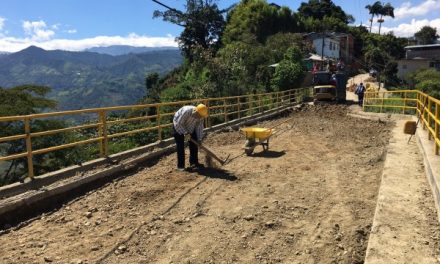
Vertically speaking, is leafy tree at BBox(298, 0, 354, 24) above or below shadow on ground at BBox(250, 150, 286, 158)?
above

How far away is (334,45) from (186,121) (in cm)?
6821

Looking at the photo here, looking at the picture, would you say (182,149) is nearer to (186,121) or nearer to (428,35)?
(186,121)

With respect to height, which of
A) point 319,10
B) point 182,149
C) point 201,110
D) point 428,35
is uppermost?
point 319,10

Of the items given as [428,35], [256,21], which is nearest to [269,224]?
[256,21]

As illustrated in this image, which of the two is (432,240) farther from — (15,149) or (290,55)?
(290,55)

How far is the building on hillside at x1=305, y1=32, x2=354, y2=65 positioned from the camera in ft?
232

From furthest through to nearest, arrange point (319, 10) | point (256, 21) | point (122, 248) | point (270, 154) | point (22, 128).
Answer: point (319, 10) < point (256, 21) < point (22, 128) < point (270, 154) < point (122, 248)

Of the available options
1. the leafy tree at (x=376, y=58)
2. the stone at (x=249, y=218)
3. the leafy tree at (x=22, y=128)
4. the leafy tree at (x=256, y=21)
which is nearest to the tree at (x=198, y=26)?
the leafy tree at (x=256, y=21)

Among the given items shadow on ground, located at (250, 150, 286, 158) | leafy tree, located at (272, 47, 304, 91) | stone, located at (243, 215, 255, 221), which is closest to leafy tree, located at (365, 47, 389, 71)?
leafy tree, located at (272, 47, 304, 91)

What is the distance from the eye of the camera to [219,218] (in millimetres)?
6125

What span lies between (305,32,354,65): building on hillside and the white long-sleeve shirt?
6259 centimetres

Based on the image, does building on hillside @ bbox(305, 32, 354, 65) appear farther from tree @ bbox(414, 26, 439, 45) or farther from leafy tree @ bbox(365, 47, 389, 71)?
tree @ bbox(414, 26, 439, 45)

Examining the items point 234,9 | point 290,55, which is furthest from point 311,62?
point 234,9

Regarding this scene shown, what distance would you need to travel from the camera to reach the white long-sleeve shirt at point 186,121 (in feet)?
29.0
